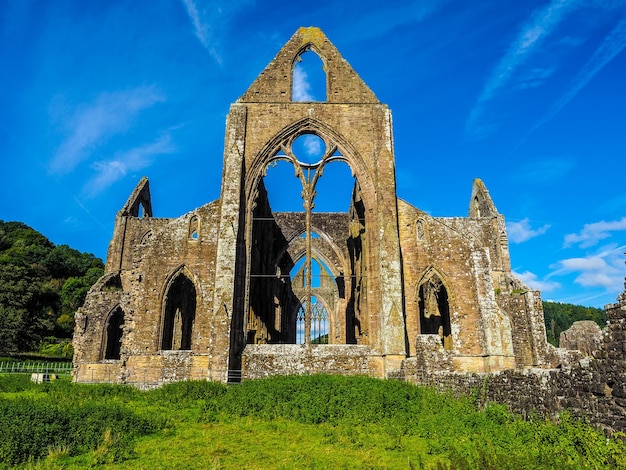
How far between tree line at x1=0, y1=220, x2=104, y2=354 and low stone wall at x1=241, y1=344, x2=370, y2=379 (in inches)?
1139

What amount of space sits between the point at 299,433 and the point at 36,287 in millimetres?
39565

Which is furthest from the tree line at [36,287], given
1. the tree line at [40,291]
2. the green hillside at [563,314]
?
the green hillside at [563,314]

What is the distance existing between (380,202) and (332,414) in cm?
868

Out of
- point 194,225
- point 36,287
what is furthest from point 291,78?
point 36,287

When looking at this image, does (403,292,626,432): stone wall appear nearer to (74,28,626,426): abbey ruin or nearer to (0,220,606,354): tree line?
(74,28,626,426): abbey ruin

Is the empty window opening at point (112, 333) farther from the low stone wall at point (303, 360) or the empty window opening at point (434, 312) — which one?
the empty window opening at point (434, 312)

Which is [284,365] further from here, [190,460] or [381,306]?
[190,460]

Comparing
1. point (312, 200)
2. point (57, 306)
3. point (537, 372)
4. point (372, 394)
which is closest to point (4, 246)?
point (57, 306)

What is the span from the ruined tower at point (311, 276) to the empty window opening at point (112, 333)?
15cm

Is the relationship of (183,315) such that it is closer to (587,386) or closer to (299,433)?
(299,433)

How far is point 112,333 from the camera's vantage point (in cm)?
2141

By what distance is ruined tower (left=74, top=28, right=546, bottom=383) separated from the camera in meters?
14.6

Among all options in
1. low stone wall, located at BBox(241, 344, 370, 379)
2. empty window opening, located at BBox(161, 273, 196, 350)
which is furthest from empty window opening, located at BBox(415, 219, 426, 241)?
empty window opening, located at BBox(161, 273, 196, 350)

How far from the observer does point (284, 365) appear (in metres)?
14.3
